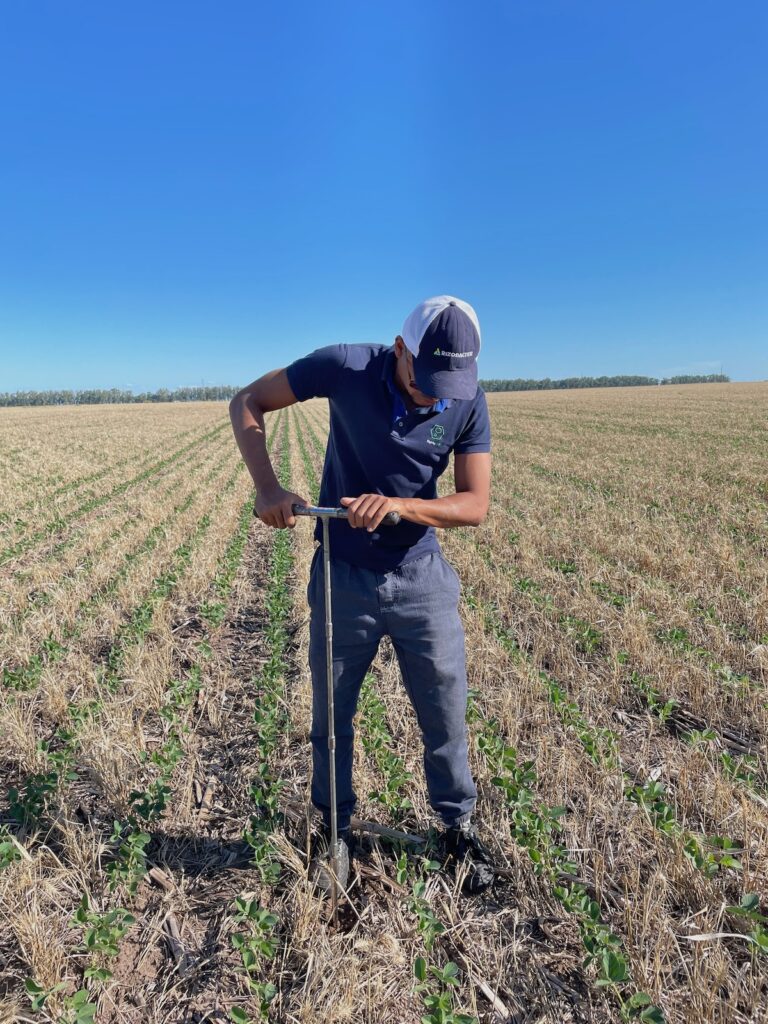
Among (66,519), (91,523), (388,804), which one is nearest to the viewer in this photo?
(388,804)

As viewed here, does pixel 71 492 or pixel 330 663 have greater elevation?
pixel 330 663

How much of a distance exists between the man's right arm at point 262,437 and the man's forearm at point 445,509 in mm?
473

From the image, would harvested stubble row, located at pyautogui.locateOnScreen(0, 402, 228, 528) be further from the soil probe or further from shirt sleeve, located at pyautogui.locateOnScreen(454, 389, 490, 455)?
shirt sleeve, located at pyautogui.locateOnScreen(454, 389, 490, 455)

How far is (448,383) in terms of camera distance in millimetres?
2258

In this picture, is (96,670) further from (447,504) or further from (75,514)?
(75,514)

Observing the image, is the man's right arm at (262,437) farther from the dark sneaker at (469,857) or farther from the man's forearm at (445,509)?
the dark sneaker at (469,857)

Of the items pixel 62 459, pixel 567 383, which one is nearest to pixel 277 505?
pixel 62 459

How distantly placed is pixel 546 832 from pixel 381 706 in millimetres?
1523

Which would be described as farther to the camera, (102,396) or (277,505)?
(102,396)

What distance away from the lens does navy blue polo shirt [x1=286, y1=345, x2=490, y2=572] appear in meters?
2.42

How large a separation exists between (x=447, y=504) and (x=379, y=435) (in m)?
0.40

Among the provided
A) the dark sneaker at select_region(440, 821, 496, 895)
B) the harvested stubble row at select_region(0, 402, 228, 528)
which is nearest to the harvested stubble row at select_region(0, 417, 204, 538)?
the harvested stubble row at select_region(0, 402, 228, 528)

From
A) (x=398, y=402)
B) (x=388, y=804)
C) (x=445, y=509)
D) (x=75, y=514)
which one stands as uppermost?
(x=398, y=402)

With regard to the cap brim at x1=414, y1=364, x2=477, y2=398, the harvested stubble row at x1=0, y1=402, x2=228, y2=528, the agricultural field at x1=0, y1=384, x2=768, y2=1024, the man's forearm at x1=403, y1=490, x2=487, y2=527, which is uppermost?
the cap brim at x1=414, y1=364, x2=477, y2=398
